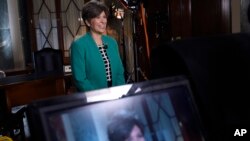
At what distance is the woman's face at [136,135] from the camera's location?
0.47 meters

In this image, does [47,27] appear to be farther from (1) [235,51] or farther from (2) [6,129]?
(1) [235,51]

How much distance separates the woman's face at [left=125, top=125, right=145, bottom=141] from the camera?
0.47m

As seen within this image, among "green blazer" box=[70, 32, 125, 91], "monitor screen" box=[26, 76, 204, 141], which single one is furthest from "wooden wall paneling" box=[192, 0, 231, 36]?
"monitor screen" box=[26, 76, 204, 141]

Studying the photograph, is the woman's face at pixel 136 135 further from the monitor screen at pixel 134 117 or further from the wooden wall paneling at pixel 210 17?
the wooden wall paneling at pixel 210 17


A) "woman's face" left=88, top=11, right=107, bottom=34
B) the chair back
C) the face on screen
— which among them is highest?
"woman's face" left=88, top=11, right=107, bottom=34

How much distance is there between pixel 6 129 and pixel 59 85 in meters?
0.72

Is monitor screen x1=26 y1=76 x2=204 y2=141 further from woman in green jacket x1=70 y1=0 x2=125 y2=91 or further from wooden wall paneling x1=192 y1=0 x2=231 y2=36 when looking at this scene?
wooden wall paneling x1=192 y1=0 x2=231 y2=36

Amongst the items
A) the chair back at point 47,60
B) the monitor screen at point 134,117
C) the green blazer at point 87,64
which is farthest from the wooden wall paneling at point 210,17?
the monitor screen at point 134,117

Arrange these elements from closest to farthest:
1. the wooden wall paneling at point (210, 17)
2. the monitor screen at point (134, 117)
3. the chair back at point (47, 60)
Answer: the monitor screen at point (134, 117)
the wooden wall paneling at point (210, 17)
the chair back at point (47, 60)

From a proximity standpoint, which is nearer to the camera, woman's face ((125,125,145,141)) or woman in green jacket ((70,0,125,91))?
woman's face ((125,125,145,141))

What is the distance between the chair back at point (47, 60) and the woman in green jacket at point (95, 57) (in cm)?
260

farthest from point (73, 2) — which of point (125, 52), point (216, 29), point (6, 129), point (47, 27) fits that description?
point (6, 129)

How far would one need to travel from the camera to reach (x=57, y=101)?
429mm

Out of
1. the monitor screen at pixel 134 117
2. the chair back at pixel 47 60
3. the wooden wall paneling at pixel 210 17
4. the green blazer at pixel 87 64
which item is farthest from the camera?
the chair back at pixel 47 60
